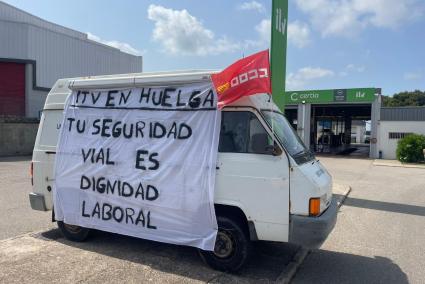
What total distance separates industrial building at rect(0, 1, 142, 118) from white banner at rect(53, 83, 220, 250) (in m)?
24.3

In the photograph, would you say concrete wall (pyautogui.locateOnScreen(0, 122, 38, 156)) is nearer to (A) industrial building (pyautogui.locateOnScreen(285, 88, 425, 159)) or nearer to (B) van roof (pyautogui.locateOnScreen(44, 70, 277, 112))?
(B) van roof (pyautogui.locateOnScreen(44, 70, 277, 112))

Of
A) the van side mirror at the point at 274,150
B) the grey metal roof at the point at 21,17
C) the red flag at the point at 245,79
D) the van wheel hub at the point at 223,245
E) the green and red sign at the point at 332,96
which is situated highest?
the grey metal roof at the point at 21,17

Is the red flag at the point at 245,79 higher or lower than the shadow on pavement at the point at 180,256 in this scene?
higher

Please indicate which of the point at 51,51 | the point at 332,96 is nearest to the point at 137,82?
the point at 51,51

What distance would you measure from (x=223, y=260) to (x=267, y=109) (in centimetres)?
213

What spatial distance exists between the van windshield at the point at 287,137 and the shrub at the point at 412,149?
24.4m

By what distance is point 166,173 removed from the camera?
5.64 metres

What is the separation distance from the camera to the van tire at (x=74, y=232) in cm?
648

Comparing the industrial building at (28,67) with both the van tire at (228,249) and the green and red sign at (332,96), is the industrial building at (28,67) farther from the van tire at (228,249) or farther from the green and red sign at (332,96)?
the van tire at (228,249)

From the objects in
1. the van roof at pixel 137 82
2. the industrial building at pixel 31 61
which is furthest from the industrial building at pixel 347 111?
the van roof at pixel 137 82

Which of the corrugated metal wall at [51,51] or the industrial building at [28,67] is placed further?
the corrugated metal wall at [51,51]

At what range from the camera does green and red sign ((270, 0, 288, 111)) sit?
984 centimetres

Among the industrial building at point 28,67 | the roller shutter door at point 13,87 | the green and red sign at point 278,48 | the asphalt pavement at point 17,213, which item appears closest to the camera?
the asphalt pavement at point 17,213

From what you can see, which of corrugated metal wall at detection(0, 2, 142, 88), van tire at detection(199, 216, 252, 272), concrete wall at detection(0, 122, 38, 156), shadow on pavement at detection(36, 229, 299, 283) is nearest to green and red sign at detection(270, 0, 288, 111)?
shadow on pavement at detection(36, 229, 299, 283)
